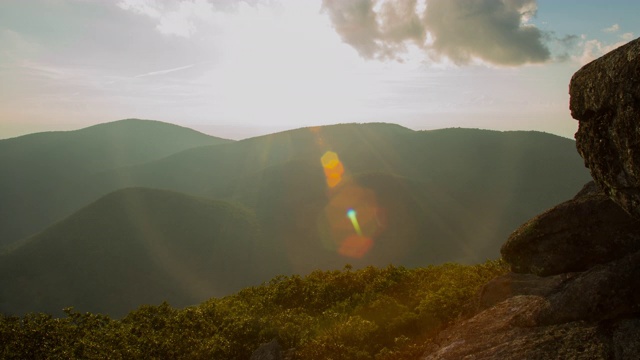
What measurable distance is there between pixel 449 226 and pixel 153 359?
147 meters

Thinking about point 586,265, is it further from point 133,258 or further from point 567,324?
point 133,258

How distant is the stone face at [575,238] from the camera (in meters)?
9.66

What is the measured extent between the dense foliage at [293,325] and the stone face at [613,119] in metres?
6.91

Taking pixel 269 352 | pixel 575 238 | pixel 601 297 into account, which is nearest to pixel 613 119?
pixel 601 297

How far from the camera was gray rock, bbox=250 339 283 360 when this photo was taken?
13.4 metres

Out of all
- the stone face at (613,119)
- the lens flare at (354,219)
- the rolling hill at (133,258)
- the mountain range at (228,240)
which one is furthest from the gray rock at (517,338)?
the lens flare at (354,219)

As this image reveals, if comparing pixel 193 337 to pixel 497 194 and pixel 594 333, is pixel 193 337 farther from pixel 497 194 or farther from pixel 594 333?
pixel 497 194

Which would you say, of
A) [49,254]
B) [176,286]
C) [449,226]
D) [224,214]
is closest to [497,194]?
[449,226]

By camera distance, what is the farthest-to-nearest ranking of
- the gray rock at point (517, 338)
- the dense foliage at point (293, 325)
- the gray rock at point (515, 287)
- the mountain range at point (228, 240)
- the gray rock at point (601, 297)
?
the mountain range at point (228, 240)
the dense foliage at point (293, 325)
the gray rock at point (515, 287)
the gray rock at point (601, 297)
the gray rock at point (517, 338)

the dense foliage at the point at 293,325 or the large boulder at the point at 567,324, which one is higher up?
the large boulder at the point at 567,324

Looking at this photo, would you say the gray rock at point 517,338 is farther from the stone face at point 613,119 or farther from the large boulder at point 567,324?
the stone face at point 613,119

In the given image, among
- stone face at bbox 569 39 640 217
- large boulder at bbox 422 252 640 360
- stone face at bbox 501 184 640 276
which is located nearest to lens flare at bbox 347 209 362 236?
stone face at bbox 501 184 640 276

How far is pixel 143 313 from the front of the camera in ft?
67.4

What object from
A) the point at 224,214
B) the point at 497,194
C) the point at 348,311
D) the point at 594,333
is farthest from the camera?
the point at 497,194
